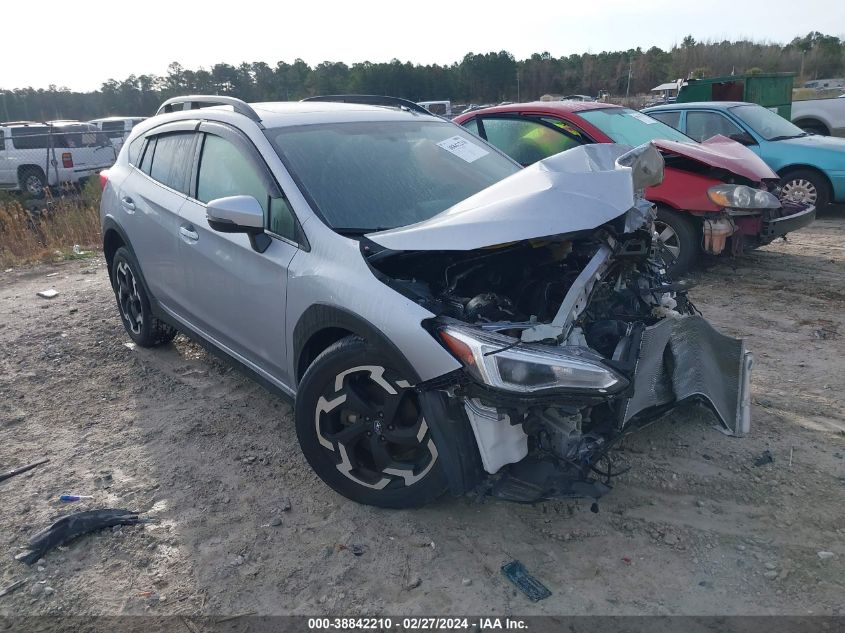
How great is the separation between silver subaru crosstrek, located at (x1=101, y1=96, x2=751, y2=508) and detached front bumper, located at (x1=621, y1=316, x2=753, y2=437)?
0.04 ft

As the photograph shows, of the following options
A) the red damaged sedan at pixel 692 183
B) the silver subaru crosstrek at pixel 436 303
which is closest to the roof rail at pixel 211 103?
the silver subaru crosstrek at pixel 436 303

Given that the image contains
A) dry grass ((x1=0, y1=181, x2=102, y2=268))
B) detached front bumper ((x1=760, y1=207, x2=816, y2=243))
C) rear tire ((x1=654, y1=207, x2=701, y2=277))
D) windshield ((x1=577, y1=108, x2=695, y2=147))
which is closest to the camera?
detached front bumper ((x1=760, y1=207, x2=816, y2=243))

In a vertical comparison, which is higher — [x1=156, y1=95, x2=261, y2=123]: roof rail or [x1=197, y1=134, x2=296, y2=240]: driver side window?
[x1=156, y1=95, x2=261, y2=123]: roof rail

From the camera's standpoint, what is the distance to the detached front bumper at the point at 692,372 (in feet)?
9.31

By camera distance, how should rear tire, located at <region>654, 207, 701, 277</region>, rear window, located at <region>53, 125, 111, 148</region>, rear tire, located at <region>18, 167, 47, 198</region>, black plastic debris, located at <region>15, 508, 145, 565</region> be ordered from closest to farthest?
black plastic debris, located at <region>15, 508, 145, 565</region>
rear tire, located at <region>654, 207, 701, 277</region>
rear window, located at <region>53, 125, 111, 148</region>
rear tire, located at <region>18, 167, 47, 198</region>

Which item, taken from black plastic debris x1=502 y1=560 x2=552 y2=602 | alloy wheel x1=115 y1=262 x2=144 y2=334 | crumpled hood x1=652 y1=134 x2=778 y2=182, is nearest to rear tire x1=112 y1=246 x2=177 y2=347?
alloy wheel x1=115 y1=262 x2=144 y2=334

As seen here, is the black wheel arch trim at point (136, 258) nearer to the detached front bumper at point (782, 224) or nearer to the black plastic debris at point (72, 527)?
the black plastic debris at point (72, 527)

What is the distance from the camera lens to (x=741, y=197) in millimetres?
6184

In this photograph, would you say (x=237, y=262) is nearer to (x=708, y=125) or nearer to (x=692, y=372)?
(x=692, y=372)

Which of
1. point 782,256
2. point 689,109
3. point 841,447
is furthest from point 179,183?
point 689,109

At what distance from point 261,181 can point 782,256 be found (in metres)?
6.16

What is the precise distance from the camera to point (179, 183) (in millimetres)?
4285

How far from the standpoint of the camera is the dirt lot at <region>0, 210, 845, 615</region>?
260 cm

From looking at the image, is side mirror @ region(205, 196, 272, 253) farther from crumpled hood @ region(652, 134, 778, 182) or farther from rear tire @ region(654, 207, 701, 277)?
crumpled hood @ region(652, 134, 778, 182)
